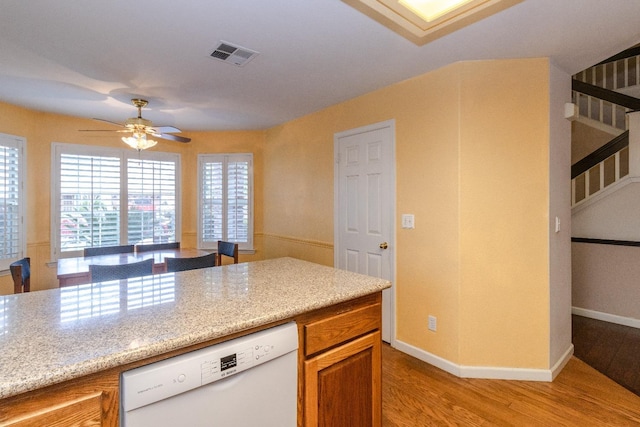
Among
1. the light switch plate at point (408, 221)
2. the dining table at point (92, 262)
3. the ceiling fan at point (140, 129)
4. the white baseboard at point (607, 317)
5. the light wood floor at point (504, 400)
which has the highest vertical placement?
the ceiling fan at point (140, 129)

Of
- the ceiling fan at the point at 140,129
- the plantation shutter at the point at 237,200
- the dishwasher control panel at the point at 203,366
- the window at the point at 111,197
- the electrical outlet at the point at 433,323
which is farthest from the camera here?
the plantation shutter at the point at 237,200

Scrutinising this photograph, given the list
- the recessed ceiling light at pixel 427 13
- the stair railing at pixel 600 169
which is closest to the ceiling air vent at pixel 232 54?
the recessed ceiling light at pixel 427 13

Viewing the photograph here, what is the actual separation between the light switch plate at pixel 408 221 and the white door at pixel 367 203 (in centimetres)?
12

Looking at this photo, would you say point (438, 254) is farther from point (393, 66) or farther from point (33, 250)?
point (33, 250)

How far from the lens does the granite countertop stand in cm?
84

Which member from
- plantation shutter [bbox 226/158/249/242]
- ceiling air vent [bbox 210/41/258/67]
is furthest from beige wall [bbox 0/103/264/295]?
ceiling air vent [bbox 210/41/258/67]

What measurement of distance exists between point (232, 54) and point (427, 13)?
137 centimetres

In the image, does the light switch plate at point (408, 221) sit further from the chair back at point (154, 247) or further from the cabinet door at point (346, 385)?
the chair back at point (154, 247)

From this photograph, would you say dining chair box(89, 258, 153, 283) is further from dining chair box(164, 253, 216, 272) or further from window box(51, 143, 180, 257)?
window box(51, 143, 180, 257)

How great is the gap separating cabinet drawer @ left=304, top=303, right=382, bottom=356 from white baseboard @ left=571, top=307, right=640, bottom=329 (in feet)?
11.5

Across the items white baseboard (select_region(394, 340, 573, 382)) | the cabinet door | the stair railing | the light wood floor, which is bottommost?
the light wood floor

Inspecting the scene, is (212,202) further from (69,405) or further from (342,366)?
(69,405)

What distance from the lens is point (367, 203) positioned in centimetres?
322

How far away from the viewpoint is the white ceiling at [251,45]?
6.03 ft
